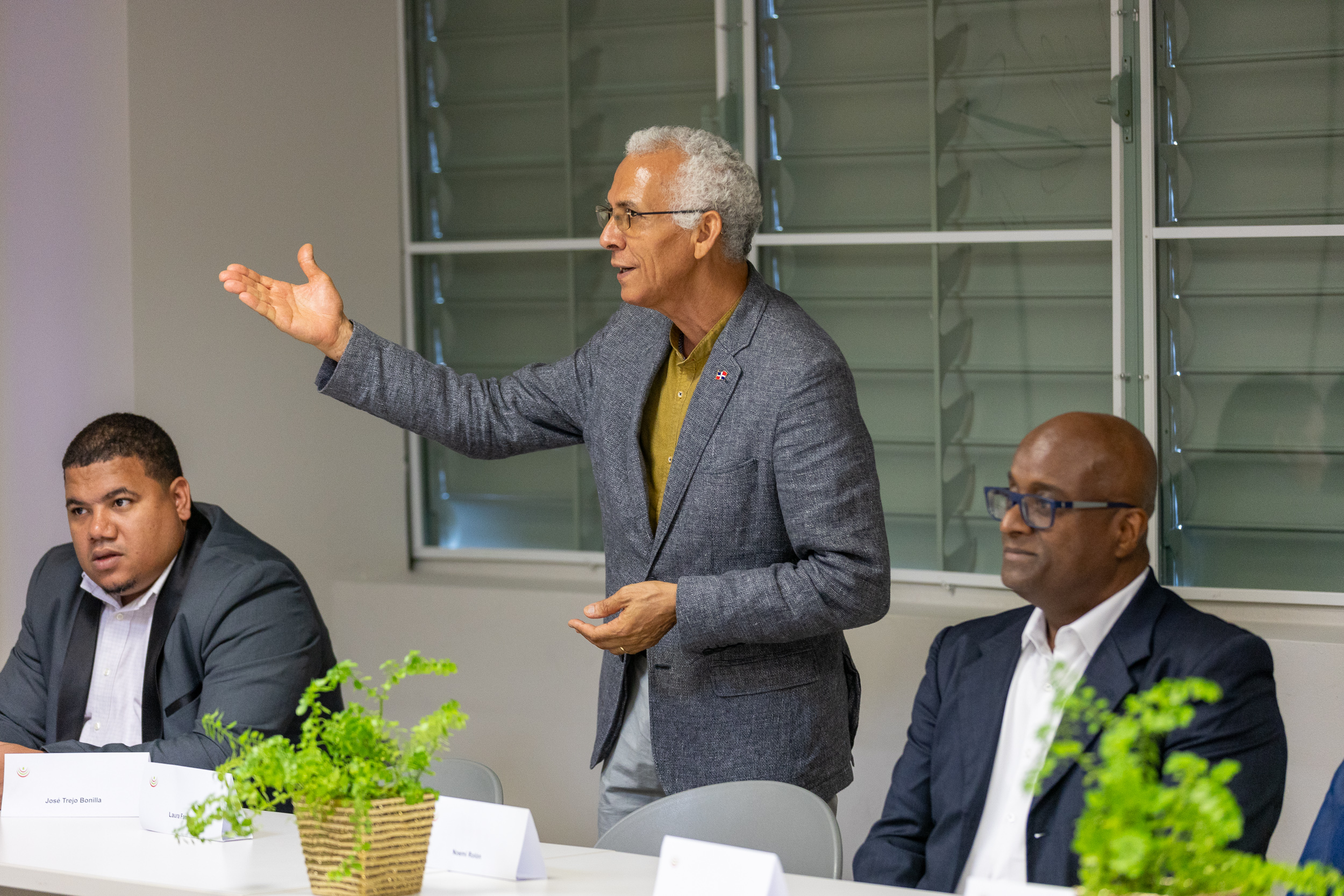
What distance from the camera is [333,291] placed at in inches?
104

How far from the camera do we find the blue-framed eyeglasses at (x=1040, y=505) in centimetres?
213

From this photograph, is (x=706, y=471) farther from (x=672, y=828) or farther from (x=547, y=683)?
(x=547, y=683)

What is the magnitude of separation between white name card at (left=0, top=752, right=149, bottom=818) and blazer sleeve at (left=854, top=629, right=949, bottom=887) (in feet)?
3.76

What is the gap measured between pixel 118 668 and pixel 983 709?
1762 mm

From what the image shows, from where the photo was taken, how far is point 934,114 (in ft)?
13.6

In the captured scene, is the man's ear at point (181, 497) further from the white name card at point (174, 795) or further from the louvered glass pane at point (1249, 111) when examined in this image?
the louvered glass pane at point (1249, 111)

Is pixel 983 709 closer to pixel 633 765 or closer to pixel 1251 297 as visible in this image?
pixel 633 765

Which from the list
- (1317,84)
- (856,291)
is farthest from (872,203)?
(1317,84)

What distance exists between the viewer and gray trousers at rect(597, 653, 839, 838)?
2590mm

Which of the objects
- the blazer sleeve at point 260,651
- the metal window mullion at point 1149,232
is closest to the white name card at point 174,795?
the blazer sleeve at point 260,651

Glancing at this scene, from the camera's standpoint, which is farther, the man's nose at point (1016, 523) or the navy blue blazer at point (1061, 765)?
the man's nose at point (1016, 523)

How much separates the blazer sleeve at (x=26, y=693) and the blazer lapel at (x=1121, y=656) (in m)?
2.05

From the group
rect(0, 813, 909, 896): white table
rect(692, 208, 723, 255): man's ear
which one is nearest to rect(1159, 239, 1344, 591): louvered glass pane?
rect(692, 208, 723, 255): man's ear

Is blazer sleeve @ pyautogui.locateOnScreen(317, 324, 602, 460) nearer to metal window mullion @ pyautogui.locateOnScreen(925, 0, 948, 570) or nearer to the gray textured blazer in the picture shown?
the gray textured blazer
